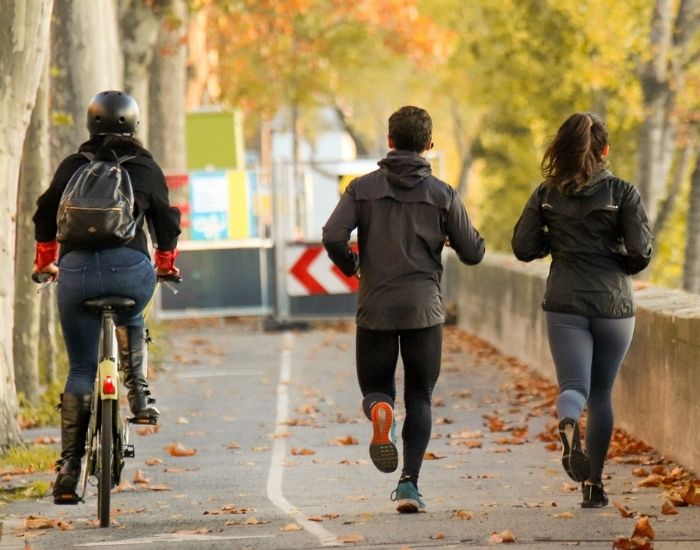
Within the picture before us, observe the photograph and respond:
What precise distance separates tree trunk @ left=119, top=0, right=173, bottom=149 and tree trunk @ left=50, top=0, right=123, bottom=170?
192 inches

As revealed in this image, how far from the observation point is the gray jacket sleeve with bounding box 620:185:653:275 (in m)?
8.43

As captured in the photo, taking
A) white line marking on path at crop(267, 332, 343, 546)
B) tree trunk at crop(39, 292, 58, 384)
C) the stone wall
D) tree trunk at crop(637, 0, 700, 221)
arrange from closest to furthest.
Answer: white line marking on path at crop(267, 332, 343, 546) < the stone wall < tree trunk at crop(39, 292, 58, 384) < tree trunk at crop(637, 0, 700, 221)

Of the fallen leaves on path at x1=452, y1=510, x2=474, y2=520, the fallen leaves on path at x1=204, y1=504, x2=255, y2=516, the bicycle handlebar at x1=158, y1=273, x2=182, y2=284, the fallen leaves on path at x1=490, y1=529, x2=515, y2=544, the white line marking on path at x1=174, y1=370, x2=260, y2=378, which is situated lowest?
the white line marking on path at x1=174, y1=370, x2=260, y2=378

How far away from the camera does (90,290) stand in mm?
8195

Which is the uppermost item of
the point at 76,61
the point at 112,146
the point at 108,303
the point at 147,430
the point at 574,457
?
the point at 76,61

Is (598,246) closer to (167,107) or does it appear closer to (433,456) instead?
(433,456)

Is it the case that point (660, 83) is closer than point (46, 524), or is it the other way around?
point (46, 524)

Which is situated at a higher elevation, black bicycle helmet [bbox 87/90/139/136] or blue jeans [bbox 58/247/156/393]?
black bicycle helmet [bbox 87/90/139/136]

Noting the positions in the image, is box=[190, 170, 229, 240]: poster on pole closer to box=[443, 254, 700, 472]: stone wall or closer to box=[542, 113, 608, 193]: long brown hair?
box=[443, 254, 700, 472]: stone wall

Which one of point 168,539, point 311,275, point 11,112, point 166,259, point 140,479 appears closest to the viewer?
point 168,539

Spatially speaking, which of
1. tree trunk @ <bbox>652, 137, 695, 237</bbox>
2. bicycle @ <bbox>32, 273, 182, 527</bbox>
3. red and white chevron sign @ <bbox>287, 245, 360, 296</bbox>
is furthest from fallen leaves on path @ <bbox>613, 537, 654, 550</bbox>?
tree trunk @ <bbox>652, 137, 695, 237</bbox>

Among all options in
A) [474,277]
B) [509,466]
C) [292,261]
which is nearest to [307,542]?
[509,466]

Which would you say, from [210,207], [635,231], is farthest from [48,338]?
[210,207]

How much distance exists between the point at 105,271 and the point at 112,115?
0.74 meters
